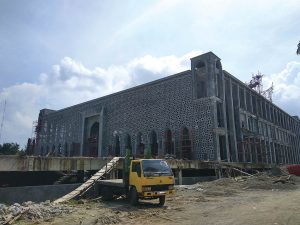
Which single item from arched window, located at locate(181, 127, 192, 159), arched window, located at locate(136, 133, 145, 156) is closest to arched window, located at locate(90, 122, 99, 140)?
arched window, located at locate(136, 133, 145, 156)

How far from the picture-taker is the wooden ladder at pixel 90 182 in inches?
526

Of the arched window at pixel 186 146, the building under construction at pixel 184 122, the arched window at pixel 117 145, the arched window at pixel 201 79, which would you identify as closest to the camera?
the building under construction at pixel 184 122

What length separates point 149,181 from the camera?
1218 cm

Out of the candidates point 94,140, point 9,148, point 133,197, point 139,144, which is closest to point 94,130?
point 94,140

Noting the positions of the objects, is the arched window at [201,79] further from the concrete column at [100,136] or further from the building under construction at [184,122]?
the concrete column at [100,136]

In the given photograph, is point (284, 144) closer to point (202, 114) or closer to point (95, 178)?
point (202, 114)

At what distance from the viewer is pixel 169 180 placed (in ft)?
41.3

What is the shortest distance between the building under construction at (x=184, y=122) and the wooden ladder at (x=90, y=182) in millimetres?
13399

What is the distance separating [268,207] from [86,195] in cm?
834

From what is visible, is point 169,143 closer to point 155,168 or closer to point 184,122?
point 184,122

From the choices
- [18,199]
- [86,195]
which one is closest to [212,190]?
[86,195]

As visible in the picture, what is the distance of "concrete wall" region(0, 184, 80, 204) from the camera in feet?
43.6

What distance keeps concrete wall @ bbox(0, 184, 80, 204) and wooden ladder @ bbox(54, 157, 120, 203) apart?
119 centimetres

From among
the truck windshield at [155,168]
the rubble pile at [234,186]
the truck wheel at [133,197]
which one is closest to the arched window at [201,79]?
the rubble pile at [234,186]
